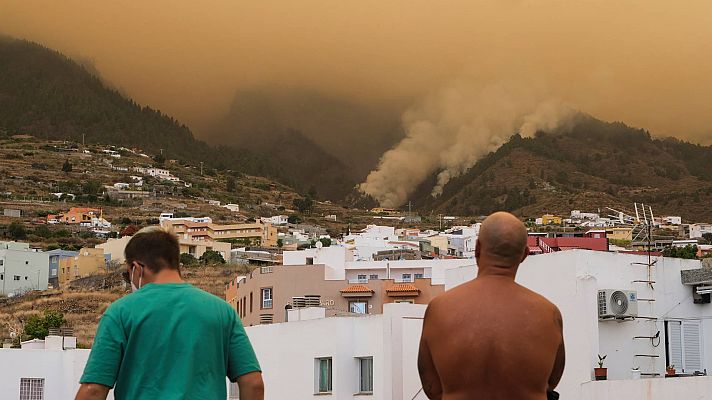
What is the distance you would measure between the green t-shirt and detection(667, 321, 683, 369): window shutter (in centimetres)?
2518

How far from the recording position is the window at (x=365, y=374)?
36375 mm

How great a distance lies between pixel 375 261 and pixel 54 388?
1565 inches

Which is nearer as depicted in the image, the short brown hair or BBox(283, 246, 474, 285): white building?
the short brown hair

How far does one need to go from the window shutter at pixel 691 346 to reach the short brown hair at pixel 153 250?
2484 cm

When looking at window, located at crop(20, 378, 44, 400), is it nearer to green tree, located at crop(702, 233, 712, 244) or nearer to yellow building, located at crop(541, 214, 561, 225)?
green tree, located at crop(702, 233, 712, 244)

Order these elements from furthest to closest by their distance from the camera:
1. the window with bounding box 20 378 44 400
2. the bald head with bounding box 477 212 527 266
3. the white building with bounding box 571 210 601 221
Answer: the white building with bounding box 571 210 601 221 → the window with bounding box 20 378 44 400 → the bald head with bounding box 477 212 527 266

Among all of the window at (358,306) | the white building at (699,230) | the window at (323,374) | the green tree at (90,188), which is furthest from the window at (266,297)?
the green tree at (90,188)

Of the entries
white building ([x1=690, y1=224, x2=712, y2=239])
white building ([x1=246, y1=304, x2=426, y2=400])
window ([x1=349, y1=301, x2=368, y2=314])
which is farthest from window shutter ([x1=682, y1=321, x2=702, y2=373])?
white building ([x1=690, y1=224, x2=712, y2=239])

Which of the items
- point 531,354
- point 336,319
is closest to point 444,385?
point 531,354

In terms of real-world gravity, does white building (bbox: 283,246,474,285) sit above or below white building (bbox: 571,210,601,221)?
below

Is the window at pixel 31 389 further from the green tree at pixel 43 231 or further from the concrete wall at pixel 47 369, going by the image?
the green tree at pixel 43 231

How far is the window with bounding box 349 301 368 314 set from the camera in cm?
6894

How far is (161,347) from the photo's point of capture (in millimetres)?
5934

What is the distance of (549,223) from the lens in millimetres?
156250
